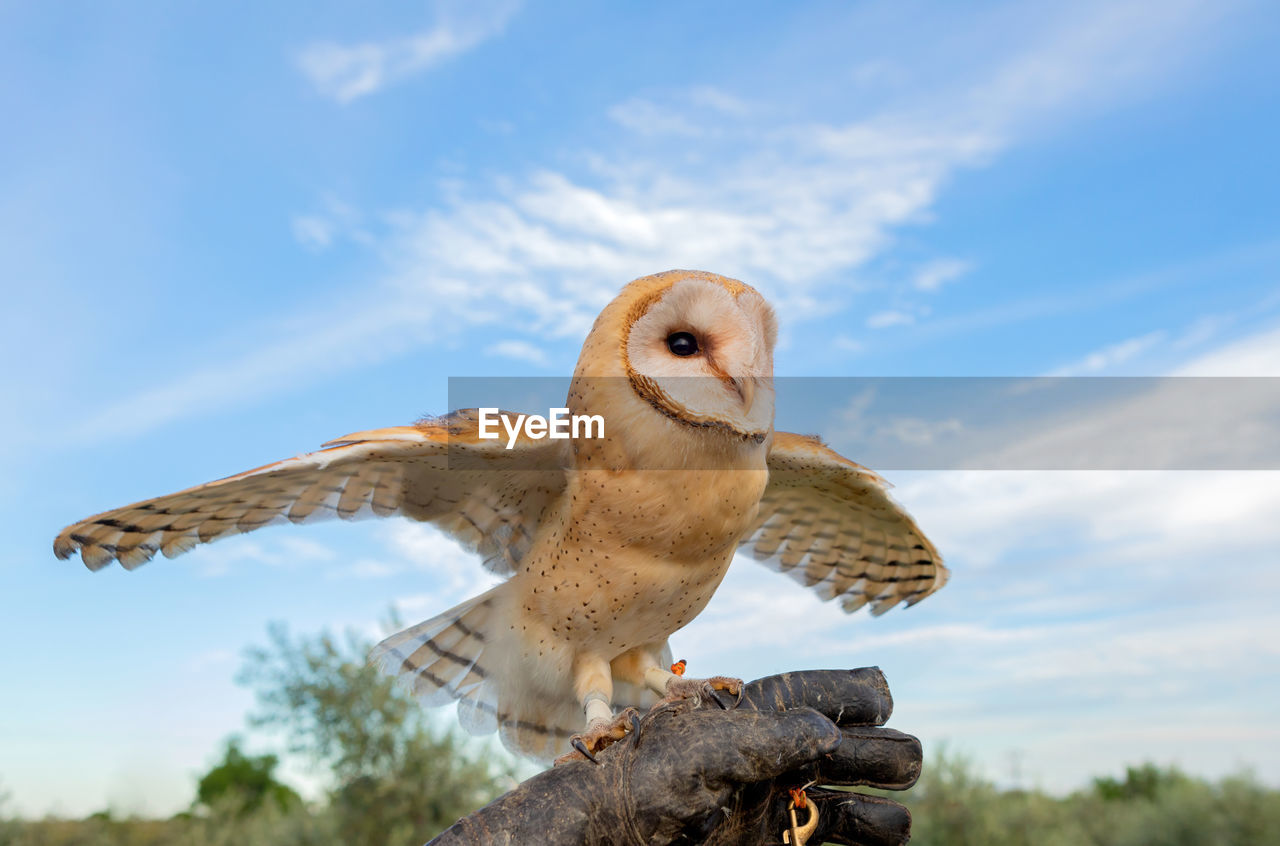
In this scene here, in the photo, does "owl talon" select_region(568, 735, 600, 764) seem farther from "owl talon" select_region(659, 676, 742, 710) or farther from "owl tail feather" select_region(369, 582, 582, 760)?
"owl tail feather" select_region(369, 582, 582, 760)

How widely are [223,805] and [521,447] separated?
9.62m

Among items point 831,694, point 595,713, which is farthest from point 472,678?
point 831,694

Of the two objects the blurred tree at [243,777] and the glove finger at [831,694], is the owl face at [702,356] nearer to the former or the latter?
the glove finger at [831,694]

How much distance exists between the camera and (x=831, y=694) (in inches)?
87.3

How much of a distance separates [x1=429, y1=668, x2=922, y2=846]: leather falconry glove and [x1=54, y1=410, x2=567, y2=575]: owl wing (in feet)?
2.54

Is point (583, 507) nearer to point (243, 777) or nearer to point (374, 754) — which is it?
point (374, 754)

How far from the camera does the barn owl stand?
2.11 metres

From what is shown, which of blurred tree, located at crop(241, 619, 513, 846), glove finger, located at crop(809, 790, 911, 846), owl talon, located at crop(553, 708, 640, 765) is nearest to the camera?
owl talon, located at crop(553, 708, 640, 765)

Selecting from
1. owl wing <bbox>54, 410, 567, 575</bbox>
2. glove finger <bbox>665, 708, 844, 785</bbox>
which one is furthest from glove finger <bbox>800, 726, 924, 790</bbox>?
owl wing <bbox>54, 410, 567, 575</bbox>

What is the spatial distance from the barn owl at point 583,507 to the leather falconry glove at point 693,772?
0.10m

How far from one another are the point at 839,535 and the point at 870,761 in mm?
982

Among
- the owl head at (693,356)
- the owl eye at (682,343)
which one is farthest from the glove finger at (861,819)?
the owl eye at (682,343)

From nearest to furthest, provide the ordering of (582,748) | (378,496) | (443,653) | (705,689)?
1. (582,748)
2. (705,689)
3. (378,496)
4. (443,653)

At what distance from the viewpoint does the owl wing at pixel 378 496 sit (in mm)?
2109
